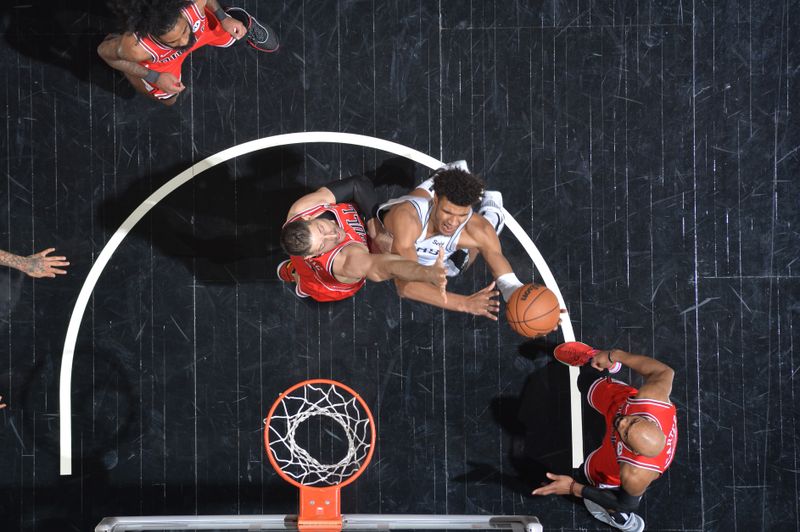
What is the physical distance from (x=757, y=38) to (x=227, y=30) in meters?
4.27

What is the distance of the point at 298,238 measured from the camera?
390cm

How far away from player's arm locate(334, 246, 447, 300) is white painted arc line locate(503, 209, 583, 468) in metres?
1.49

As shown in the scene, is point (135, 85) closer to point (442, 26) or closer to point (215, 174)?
point (215, 174)

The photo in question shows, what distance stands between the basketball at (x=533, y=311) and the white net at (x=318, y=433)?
1.51 metres

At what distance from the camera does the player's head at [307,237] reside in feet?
12.8

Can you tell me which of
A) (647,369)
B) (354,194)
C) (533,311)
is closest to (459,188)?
(354,194)

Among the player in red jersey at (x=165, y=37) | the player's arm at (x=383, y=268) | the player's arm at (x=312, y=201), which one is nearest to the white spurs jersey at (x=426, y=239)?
the player's arm at (x=312, y=201)

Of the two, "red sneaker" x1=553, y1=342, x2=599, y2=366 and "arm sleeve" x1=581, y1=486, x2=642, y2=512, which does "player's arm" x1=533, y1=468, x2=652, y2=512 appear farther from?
"red sneaker" x1=553, y1=342, x2=599, y2=366

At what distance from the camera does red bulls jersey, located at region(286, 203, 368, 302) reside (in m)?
4.32

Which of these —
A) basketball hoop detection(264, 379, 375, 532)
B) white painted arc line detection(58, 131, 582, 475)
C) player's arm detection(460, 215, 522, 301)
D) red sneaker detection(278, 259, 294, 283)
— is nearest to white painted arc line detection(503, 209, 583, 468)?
white painted arc line detection(58, 131, 582, 475)

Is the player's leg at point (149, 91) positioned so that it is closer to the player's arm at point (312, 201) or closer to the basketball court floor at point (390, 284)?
the basketball court floor at point (390, 284)

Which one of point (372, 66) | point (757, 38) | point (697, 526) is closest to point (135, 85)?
point (372, 66)

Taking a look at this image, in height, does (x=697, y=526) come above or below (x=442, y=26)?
below

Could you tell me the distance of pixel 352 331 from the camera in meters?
5.36
